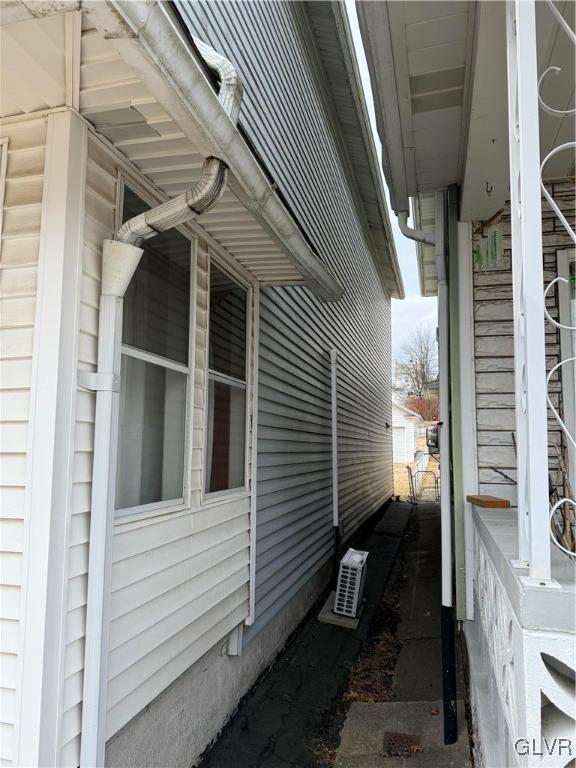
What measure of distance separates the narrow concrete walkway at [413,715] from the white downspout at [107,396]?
2.05m

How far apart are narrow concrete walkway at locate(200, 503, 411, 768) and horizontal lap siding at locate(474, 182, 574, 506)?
6.98 ft

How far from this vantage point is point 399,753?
10.7 ft

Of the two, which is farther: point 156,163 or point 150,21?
point 156,163

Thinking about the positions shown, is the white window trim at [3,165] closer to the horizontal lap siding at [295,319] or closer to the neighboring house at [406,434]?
the horizontal lap siding at [295,319]

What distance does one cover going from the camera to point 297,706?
4031mm

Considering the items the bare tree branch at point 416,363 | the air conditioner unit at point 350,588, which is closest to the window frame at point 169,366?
the air conditioner unit at point 350,588

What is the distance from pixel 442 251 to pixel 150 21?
3.03 meters

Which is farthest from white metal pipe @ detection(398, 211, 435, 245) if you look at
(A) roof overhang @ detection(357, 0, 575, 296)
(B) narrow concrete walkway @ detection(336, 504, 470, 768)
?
(B) narrow concrete walkway @ detection(336, 504, 470, 768)

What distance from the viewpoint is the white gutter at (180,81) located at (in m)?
1.41

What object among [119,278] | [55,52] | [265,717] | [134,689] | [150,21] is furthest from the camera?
[265,717]

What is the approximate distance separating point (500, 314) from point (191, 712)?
3.30 m

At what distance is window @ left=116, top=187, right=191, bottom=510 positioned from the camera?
2.48 m

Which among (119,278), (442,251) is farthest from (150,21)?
(442,251)

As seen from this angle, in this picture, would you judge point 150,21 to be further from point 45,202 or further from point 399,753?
point 399,753
